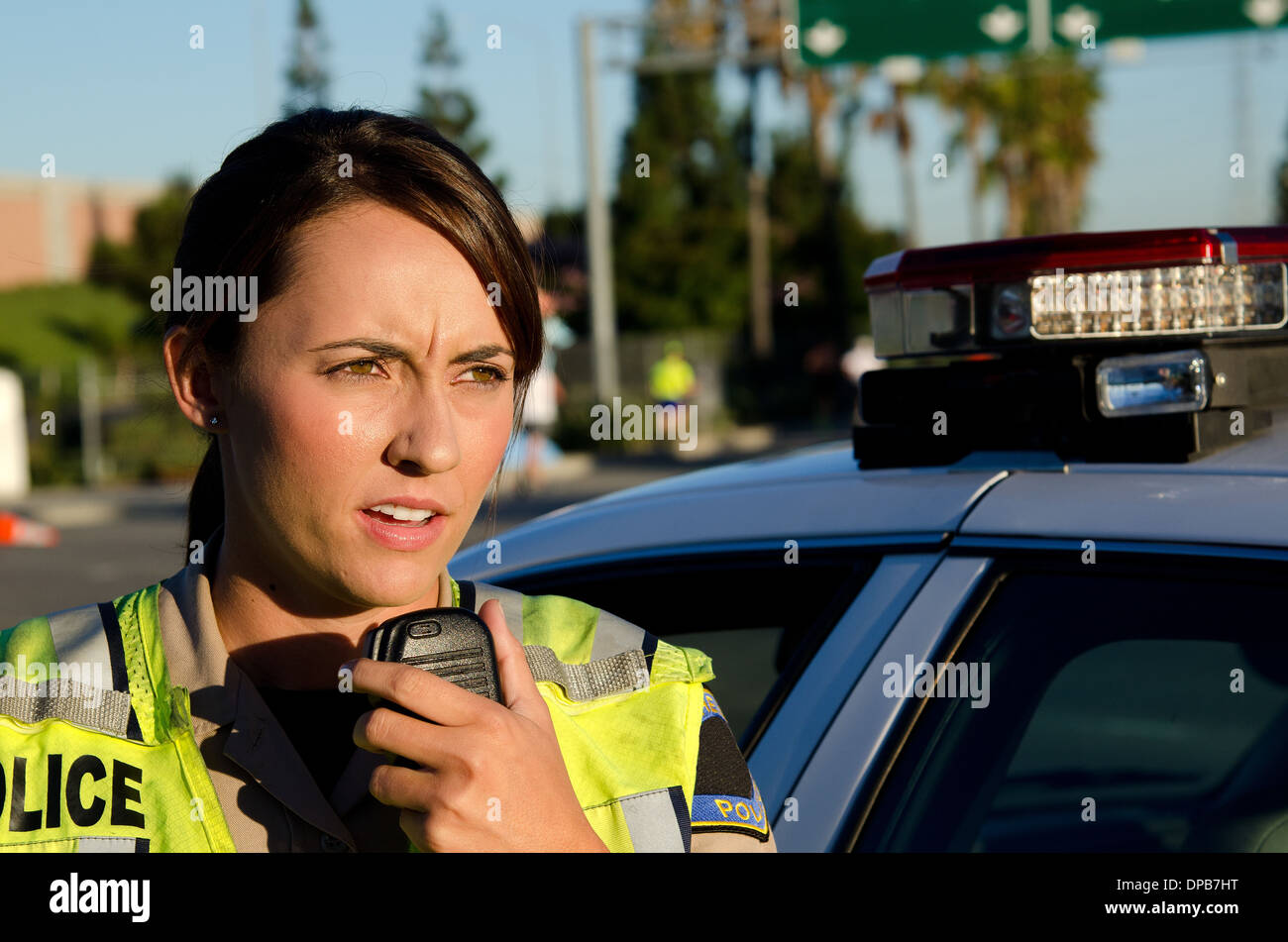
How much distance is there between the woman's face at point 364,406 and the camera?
4.36 feet

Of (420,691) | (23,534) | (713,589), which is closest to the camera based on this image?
(420,691)

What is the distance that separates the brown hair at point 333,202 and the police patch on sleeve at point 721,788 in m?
0.35

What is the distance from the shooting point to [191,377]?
4.83 ft

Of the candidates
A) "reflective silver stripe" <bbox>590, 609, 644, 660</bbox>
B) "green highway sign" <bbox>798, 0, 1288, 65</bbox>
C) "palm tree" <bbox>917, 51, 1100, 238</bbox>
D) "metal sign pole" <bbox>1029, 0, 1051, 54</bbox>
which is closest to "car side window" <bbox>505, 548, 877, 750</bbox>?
"reflective silver stripe" <bbox>590, 609, 644, 660</bbox>

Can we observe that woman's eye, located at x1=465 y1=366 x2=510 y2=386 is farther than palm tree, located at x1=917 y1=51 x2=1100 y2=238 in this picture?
No

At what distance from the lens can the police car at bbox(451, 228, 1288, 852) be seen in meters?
1.76

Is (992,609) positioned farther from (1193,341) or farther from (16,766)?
(16,766)

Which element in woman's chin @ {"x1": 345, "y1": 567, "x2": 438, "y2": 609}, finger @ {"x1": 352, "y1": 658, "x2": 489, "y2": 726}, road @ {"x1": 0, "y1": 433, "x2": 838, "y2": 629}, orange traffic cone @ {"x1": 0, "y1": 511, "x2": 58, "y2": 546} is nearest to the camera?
finger @ {"x1": 352, "y1": 658, "x2": 489, "y2": 726}

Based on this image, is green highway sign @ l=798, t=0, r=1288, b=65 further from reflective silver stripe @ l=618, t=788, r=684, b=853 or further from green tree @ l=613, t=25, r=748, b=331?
green tree @ l=613, t=25, r=748, b=331

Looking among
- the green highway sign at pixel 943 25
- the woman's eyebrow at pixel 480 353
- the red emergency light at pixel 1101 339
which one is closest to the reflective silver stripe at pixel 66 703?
the woman's eyebrow at pixel 480 353

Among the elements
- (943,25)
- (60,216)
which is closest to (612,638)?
(943,25)

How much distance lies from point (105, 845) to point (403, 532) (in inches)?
14.3

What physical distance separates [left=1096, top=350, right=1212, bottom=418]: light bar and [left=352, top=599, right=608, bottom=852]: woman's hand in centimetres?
107

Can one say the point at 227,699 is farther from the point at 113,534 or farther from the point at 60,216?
the point at 60,216
